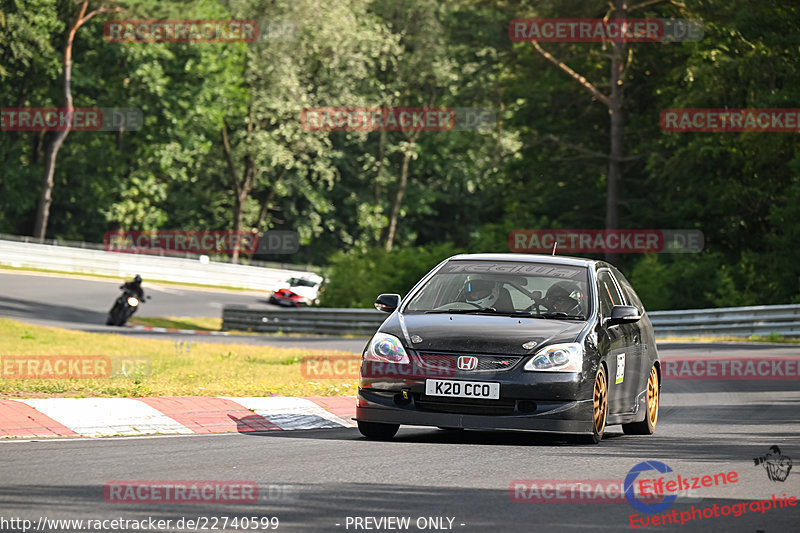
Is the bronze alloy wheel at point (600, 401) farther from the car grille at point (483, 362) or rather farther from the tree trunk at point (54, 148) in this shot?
the tree trunk at point (54, 148)

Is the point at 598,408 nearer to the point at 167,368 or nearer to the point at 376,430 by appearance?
the point at 376,430

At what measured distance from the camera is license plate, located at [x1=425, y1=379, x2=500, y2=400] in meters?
9.70

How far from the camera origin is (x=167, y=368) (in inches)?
683

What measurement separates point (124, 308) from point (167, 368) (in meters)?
17.5

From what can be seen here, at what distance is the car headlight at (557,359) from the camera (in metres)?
9.77

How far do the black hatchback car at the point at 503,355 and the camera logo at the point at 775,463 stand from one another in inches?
53.4

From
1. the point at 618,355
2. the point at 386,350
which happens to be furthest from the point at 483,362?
the point at 618,355

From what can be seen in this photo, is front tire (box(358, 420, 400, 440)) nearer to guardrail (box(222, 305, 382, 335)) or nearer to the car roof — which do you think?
the car roof

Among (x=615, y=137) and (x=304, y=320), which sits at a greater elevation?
(x=615, y=137)

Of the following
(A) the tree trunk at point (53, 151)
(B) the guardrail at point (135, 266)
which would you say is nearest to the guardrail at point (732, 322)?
(B) the guardrail at point (135, 266)

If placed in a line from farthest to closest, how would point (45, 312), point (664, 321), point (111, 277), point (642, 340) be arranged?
point (111, 277) → point (45, 312) → point (664, 321) → point (642, 340)

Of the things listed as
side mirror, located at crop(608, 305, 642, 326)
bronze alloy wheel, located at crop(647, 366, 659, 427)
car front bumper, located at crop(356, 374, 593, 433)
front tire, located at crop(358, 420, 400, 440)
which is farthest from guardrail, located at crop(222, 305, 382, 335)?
car front bumper, located at crop(356, 374, 593, 433)

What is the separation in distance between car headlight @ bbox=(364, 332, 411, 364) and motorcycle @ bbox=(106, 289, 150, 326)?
24404 mm

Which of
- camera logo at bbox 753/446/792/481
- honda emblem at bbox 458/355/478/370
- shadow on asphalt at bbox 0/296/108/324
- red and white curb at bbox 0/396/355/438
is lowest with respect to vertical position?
shadow on asphalt at bbox 0/296/108/324
